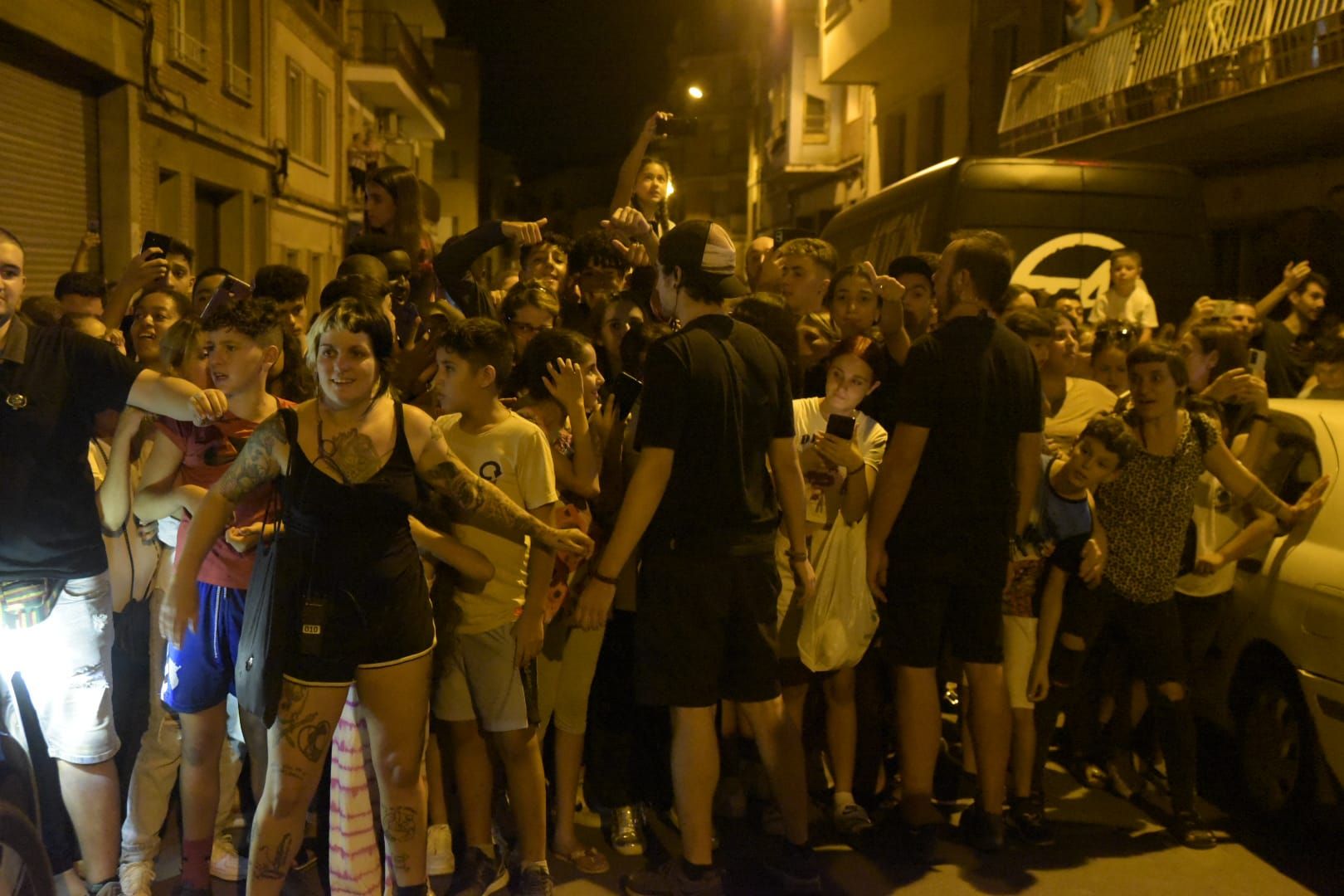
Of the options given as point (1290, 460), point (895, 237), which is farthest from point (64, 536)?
point (895, 237)

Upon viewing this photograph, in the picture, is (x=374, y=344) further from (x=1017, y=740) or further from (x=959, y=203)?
(x=959, y=203)

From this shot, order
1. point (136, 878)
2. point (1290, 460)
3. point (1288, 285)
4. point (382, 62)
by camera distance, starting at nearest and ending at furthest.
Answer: point (136, 878), point (1290, 460), point (1288, 285), point (382, 62)

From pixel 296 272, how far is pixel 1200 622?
423 centimetres

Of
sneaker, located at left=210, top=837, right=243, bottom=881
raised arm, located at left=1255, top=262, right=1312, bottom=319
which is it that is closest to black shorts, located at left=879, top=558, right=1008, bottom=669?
sneaker, located at left=210, top=837, right=243, bottom=881

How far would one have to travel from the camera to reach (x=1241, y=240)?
15.1 meters

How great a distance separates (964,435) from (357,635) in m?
2.41

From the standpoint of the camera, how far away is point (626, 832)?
15.9ft

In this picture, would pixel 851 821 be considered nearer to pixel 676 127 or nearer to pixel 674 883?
→ pixel 674 883

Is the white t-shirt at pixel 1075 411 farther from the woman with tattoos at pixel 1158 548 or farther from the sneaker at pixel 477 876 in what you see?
the sneaker at pixel 477 876

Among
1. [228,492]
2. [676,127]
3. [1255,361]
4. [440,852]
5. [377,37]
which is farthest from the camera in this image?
[377,37]

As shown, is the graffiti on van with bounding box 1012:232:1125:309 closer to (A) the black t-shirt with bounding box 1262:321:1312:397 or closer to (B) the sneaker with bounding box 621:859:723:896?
(A) the black t-shirt with bounding box 1262:321:1312:397

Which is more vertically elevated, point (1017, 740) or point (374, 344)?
point (374, 344)

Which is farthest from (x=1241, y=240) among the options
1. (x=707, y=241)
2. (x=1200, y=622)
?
(x=707, y=241)

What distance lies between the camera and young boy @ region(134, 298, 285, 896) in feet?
12.7
